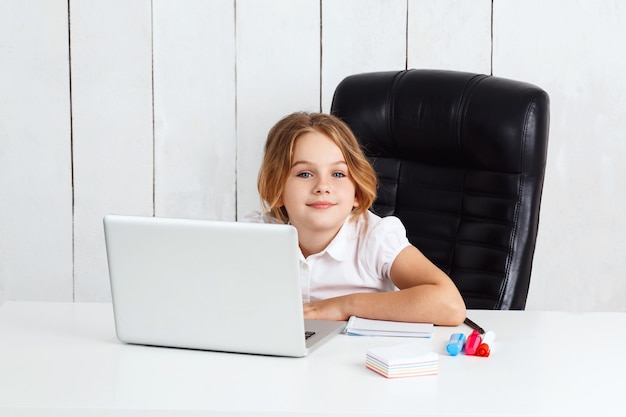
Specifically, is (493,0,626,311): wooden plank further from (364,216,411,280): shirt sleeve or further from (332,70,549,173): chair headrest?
(364,216,411,280): shirt sleeve

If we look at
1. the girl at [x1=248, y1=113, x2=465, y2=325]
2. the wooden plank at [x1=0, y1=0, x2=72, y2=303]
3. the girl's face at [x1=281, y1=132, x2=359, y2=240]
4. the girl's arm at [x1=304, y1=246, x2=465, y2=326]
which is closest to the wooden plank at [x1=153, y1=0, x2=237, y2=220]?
the wooden plank at [x1=0, y1=0, x2=72, y2=303]

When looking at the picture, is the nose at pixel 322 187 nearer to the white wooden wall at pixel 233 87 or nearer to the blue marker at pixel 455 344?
the blue marker at pixel 455 344

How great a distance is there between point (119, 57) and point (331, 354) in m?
1.72

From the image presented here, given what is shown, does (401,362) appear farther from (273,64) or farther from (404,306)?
(273,64)

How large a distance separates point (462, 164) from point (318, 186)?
1.73 feet

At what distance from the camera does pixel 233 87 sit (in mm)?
2816

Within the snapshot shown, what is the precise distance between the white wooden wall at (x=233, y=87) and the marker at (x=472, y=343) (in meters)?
1.51

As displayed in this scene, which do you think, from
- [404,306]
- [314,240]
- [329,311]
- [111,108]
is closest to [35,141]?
[111,108]

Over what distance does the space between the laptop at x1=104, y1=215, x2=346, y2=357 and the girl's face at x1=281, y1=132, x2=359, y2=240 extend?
0.54 m

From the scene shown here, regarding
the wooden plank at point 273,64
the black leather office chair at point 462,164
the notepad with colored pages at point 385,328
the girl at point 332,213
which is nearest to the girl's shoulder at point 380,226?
the girl at point 332,213

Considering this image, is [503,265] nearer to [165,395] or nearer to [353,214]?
[353,214]

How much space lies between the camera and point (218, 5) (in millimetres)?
2795

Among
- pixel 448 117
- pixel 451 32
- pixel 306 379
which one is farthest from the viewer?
pixel 451 32

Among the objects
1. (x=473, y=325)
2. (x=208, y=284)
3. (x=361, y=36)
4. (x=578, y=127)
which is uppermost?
(x=361, y=36)
